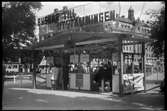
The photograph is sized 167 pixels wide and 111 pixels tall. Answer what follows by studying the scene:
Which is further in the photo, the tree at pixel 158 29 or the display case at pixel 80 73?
the display case at pixel 80 73

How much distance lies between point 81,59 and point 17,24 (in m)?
5.28

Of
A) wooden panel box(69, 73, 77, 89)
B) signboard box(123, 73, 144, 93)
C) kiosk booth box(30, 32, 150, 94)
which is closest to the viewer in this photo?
kiosk booth box(30, 32, 150, 94)

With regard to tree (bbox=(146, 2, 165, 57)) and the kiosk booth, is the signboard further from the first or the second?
tree (bbox=(146, 2, 165, 57))

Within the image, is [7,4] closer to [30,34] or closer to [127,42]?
[30,34]

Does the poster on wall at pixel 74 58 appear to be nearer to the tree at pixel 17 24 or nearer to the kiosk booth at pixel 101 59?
the kiosk booth at pixel 101 59

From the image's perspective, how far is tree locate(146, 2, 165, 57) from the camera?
941cm

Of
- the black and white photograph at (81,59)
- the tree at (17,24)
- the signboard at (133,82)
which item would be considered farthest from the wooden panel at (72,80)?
the tree at (17,24)

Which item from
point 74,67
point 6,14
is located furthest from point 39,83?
point 6,14

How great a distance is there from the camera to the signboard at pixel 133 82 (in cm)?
1254

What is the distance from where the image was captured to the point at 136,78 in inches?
525

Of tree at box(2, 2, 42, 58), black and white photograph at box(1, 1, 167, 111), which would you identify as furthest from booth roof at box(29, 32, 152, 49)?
tree at box(2, 2, 42, 58)

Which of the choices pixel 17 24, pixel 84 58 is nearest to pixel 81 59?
pixel 84 58

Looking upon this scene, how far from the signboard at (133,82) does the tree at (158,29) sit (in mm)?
2116

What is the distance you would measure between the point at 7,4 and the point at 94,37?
17.7 ft
